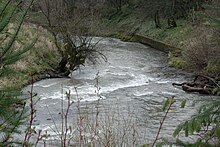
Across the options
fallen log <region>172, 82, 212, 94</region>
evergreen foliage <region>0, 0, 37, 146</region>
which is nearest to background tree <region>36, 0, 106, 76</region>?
fallen log <region>172, 82, 212, 94</region>

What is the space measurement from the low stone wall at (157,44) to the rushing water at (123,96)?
4.12 ft

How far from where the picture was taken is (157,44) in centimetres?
3191

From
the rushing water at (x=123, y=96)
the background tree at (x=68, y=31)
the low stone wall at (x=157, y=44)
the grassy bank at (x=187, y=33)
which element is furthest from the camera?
the low stone wall at (x=157, y=44)

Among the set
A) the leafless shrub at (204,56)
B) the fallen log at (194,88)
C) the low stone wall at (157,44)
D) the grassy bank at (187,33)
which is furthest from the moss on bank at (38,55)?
the low stone wall at (157,44)

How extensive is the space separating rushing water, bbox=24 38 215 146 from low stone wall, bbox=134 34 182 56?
1257 millimetres

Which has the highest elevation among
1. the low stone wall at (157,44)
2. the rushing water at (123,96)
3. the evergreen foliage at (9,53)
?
the low stone wall at (157,44)

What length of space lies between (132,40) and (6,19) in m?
35.3

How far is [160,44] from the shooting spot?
31.3 metres

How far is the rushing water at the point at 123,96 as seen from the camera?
34.9ft

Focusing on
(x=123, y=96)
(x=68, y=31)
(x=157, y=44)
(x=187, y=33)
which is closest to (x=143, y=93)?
(x=123, y=96)

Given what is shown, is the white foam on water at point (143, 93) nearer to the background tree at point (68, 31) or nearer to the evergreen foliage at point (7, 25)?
the background tree at point (68, 31)

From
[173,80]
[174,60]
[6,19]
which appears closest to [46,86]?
[173,80]

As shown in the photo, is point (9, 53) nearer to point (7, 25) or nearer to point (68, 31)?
point (7, 25)

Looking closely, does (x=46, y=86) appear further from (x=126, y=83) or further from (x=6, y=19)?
(x=6, y=19)
